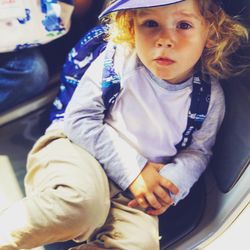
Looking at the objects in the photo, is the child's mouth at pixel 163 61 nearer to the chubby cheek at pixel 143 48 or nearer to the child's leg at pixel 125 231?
the chubby cheek at pixel 143 48

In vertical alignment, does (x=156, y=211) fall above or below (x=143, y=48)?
below

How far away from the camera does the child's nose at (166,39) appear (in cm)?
72

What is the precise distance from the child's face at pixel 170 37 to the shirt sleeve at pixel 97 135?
0.10m

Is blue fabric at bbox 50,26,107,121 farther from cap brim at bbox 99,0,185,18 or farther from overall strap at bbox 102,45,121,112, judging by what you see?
cap brim at bbox 99,0,185,18

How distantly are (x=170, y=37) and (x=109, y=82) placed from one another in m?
0.13

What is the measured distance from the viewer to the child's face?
Answer: 2.35 ft

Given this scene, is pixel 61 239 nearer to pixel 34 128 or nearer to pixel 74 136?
pixel 74 136

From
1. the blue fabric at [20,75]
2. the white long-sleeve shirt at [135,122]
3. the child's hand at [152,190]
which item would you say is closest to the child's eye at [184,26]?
the white long-sleeve shirt at [135,122]

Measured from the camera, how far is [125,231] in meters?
0.79

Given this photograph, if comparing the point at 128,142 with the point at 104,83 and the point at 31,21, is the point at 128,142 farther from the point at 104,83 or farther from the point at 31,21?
the point at 31,21

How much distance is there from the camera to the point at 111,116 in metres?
0.85

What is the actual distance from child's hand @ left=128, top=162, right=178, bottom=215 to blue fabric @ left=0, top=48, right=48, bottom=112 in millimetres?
298

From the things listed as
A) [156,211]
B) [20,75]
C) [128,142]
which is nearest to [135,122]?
[128,142]

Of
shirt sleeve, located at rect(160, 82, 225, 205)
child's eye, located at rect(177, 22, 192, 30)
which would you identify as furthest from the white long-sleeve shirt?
child's eye, located at rect(177, 22, 192, 30)
